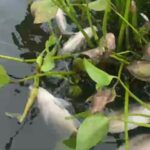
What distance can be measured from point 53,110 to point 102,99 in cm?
17

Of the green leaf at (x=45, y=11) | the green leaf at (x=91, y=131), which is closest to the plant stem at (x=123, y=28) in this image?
the green leaf at (x=45, y=11)

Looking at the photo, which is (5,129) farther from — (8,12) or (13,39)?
(8,12)

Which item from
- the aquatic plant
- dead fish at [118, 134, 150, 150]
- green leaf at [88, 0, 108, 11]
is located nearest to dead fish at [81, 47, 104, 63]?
the aquatic plant

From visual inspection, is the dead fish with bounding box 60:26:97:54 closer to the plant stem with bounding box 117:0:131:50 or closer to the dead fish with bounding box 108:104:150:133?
the plant stem with bounding box 117:0:131:50

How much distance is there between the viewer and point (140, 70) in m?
1.20

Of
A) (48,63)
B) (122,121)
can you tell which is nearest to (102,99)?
(122,121)

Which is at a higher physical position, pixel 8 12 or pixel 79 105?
pixel 8 12

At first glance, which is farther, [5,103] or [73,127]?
[5,103]

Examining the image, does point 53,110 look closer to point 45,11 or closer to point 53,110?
point 53,110

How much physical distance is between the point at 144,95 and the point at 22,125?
313 mm

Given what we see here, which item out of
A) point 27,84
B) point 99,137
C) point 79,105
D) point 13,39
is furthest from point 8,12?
point 99,137

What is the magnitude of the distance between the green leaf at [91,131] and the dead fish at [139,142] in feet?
0.44

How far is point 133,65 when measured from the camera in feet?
4.01

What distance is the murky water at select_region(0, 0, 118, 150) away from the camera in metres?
1.19
